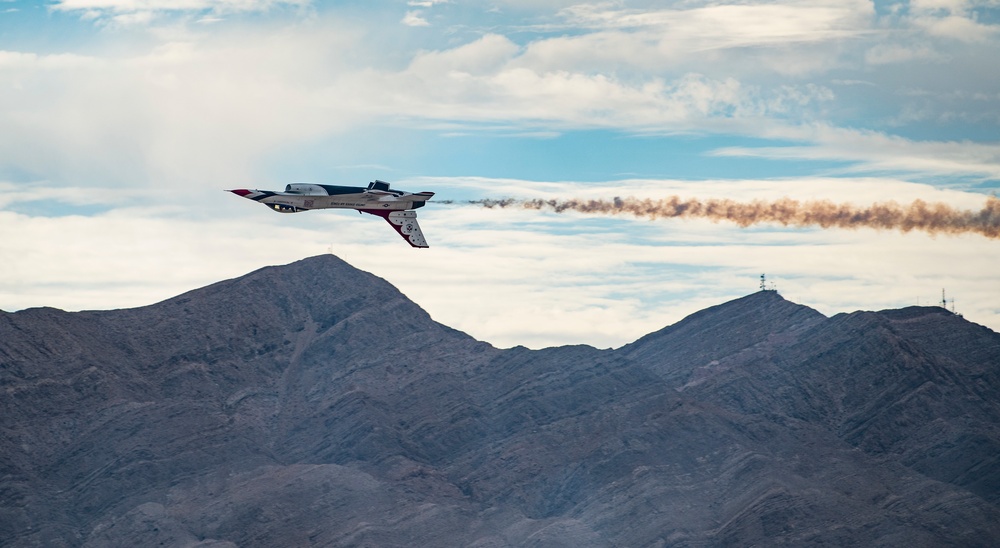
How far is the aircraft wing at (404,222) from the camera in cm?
14875

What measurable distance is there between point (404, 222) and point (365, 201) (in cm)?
409

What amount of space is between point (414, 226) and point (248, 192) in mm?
15630

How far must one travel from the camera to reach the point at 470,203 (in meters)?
148

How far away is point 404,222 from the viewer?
5861 inches

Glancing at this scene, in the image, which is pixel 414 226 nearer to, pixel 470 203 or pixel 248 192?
pixel 470 203

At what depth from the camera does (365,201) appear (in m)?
149

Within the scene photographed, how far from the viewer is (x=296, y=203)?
147 meters

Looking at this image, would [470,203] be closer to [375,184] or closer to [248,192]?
[375,184]

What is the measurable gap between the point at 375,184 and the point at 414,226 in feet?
17.5

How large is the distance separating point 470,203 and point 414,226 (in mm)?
5728

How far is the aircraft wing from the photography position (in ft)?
488

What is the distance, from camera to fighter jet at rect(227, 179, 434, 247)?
14675 centimetres

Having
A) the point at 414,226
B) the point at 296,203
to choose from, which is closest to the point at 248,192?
the point at 296,203

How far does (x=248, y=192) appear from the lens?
475 feet
